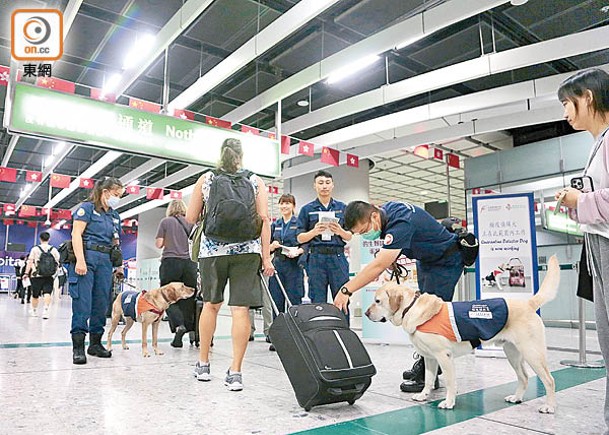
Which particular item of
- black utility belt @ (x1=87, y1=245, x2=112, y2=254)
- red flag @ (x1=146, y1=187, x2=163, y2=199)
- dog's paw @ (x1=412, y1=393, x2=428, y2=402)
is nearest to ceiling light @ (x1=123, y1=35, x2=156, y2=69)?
black utility belt @ (x1=87, y1=245, x2=112, y2=254)

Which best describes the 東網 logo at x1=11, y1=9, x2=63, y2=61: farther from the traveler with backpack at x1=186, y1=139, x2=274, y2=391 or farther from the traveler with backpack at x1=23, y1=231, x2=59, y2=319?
the traveler with backpack at x1=23, y1=231, x2=59, y2=319

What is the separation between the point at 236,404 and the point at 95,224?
2.22 metres

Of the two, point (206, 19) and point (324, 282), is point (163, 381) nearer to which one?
point (324, 282)

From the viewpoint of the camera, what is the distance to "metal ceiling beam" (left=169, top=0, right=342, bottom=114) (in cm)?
490

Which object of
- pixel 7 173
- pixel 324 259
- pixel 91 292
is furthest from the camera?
pixel 7 173

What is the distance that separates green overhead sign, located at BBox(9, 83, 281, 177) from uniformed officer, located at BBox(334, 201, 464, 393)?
242 centimetres

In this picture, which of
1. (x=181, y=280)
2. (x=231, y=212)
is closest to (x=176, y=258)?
(x=181, y=280)

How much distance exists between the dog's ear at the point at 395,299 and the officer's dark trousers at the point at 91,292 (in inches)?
98.6

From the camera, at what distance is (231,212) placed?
267 centimetres

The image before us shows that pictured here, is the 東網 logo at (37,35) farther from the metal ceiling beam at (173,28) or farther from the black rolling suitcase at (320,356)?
the black rolling suitcase at (320,356)

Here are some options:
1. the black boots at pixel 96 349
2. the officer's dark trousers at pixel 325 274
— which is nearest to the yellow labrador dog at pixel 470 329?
the officer's dark trousers at pixel 325 274

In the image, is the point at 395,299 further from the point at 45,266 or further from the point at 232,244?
the point at 45,266

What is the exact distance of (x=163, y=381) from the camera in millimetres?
2947

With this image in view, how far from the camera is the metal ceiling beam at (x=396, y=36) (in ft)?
15.9
